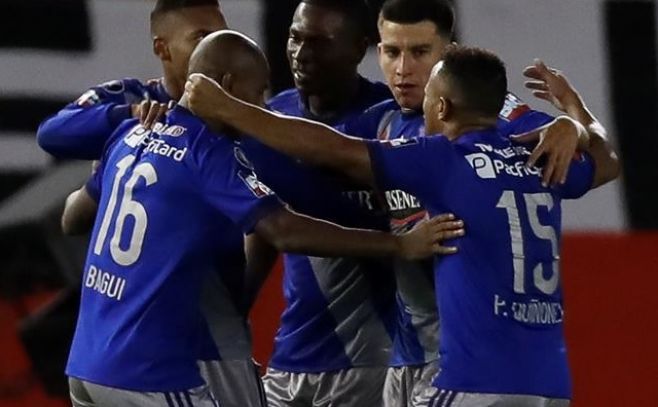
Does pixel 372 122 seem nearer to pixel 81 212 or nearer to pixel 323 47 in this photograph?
pixel 323 47

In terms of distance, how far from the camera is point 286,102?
195 inches

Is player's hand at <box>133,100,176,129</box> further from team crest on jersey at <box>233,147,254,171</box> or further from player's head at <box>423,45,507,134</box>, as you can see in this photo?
player's head at <box>423,45,507,134</box>

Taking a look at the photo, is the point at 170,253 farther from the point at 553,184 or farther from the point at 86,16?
the point at 86,16

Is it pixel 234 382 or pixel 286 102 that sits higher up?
pixel 286 102

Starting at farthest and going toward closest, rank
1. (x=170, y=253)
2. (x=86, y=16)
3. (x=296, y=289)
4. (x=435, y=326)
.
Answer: (x=86, y=16)
(x=296, y=289)
(x=435, y=326)
(x=170, y=253)

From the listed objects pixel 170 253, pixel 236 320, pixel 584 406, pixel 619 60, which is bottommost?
pixel 584 406

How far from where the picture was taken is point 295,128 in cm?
398

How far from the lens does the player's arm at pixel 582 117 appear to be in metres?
4.27

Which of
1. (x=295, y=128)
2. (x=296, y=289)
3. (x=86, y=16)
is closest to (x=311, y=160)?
(x=295, y=128)

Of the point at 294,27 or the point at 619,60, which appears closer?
the point at 294,27

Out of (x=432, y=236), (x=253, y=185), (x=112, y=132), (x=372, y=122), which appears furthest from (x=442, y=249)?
(x=112, y=132)

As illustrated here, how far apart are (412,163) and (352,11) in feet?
3.75

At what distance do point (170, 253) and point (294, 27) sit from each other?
1.23m

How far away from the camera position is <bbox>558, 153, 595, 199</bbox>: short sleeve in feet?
13.6
